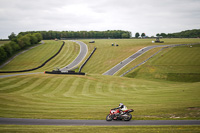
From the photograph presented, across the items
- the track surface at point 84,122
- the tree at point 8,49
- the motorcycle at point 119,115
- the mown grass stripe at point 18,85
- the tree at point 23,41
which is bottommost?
the mown grass stripe at point 18,85

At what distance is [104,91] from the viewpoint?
36656 mm

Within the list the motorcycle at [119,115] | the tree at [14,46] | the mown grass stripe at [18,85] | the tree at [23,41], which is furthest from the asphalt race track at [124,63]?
the tree at [23,41]

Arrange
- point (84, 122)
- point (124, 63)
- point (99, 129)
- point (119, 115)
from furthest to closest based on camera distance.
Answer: point (124, 63) → point (119, 115) → point (84, 122) → point (99, 129)

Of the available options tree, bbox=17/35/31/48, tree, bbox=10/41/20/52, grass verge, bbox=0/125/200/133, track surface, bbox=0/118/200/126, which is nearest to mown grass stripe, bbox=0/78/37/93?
track surface, bbox=0/118/200/126

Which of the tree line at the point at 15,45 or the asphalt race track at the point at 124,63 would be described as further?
the tree line at the point at 15,45

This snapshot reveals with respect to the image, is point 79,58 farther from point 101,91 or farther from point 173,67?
point 101,91

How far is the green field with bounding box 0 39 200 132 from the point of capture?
19812 mm

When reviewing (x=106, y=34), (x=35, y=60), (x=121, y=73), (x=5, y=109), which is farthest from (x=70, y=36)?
(x=5, y=109)

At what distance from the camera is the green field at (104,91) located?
1981cm

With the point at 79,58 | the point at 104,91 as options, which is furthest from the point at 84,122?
the point at 79,58

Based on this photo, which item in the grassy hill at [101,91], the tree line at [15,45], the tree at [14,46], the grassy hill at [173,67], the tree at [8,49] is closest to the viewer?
the grassy hill at [101,91]

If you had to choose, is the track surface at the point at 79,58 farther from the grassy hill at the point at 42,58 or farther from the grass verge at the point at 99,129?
Answer: the grass verge at the point at 99,129

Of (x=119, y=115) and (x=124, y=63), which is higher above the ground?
(x=124, y=63)

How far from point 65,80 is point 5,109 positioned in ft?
73.9
